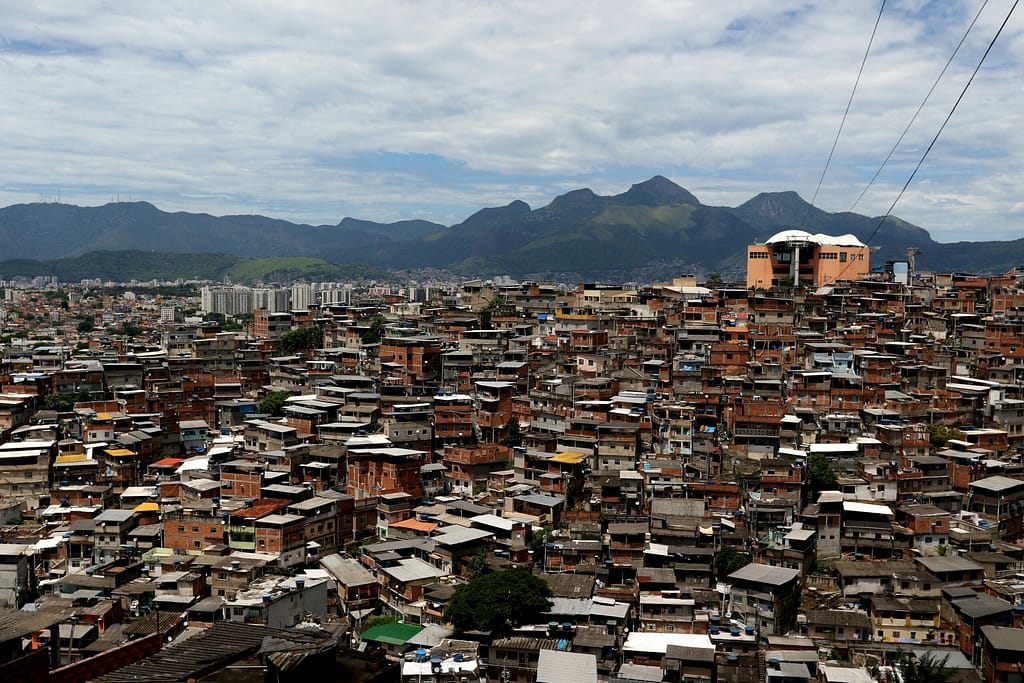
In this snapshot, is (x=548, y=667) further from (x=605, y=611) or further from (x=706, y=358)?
(x=706, y=358)

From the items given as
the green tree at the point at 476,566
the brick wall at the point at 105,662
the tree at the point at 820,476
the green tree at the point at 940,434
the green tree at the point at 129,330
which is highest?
the brick wall at the point at 105,662

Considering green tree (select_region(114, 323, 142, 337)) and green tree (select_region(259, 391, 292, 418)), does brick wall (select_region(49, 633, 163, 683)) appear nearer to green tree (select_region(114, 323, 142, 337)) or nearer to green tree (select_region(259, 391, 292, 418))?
green tree (select_region(259, 391, 292, 418))

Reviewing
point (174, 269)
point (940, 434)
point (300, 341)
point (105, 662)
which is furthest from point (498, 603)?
point (174, 269)

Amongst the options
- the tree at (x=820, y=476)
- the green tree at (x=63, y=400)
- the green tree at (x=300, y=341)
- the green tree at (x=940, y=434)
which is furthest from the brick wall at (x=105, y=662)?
the green tree at (x=300, y=341)

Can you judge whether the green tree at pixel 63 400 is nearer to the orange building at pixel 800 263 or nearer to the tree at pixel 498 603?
the tree at pixel 498 603

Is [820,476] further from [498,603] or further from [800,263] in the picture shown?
[800,263]

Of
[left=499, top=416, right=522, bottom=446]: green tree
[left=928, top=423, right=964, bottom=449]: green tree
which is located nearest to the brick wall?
[left=499, top=416, right=522, bottom=446]: green tree
